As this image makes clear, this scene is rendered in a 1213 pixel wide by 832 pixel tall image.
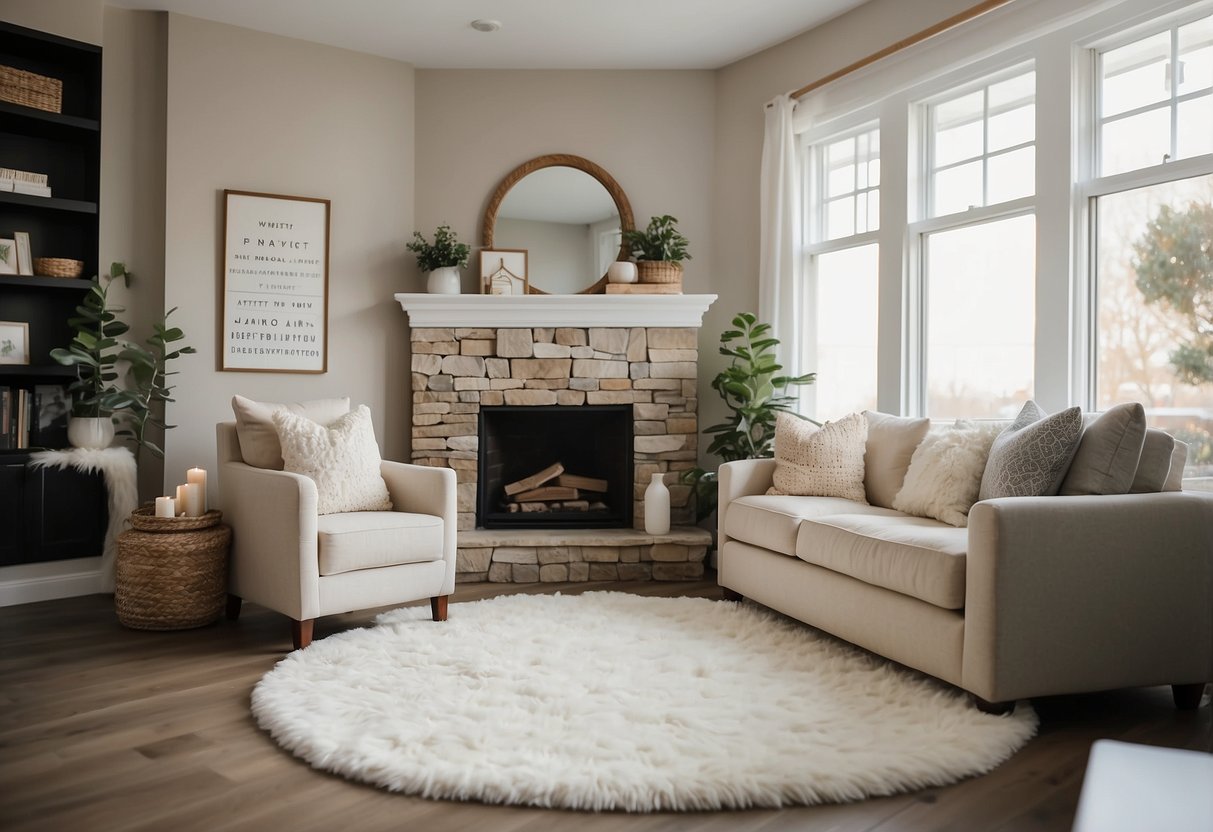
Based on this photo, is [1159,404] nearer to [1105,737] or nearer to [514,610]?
[1105,737]

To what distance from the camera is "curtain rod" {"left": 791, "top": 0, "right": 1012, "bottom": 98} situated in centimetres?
360

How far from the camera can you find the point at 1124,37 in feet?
10.6

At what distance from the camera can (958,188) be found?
3996 millimetres

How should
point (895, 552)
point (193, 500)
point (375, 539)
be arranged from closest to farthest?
1. point (895, 552)
2. point (375, 539)
3. point (193, 500)

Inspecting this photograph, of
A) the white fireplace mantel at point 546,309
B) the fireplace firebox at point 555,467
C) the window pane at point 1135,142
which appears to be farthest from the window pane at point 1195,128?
the fireplace firebox at point 555,467

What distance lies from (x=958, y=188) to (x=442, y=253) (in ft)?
8.60

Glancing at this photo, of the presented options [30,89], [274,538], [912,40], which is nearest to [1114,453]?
[912,40]

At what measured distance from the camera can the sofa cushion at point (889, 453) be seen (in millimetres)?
3666

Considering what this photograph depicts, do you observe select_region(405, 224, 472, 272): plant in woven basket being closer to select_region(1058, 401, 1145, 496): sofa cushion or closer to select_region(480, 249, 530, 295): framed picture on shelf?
select_region(480, 249, 530, 295): framed picture on shelf

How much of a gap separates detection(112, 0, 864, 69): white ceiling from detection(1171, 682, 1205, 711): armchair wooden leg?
10.7 feet

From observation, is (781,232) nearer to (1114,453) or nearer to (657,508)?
(657,508)

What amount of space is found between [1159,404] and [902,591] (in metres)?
1.25

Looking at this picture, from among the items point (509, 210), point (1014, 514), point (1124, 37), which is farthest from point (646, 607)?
point (1124, 37)

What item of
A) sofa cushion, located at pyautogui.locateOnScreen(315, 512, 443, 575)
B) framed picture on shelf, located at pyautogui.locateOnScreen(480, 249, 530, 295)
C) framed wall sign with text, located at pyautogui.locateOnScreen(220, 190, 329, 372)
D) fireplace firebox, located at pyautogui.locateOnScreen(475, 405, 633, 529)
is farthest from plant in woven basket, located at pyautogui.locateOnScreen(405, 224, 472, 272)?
sofa cushion, located at pyautogui.locateOnScreen(315, 512, 443, 575)
